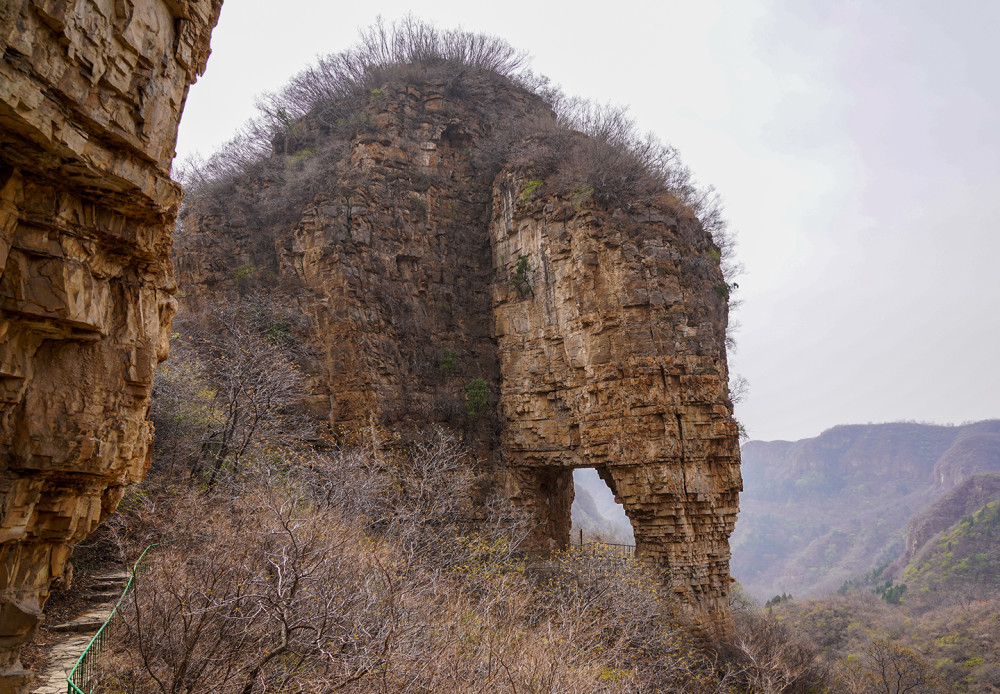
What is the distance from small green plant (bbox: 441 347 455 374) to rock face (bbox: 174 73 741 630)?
0.07 meters

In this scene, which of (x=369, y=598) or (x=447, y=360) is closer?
(x=369, y=598)

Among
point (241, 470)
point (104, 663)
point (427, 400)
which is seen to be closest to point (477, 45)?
point (427, 400)

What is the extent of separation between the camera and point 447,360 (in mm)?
18531

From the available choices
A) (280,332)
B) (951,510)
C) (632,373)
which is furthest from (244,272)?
(951,510)

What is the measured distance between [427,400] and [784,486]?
109368 mm

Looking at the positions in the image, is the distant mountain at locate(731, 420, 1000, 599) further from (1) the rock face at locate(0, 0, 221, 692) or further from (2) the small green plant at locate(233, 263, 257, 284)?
(1) the rock face at locate(0, 0, 221, 692)

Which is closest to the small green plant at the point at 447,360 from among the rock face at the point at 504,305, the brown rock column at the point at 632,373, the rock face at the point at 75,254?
the rock face at the point at 504,305

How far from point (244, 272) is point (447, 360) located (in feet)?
24.4

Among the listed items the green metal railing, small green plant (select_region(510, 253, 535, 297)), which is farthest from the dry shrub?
small green plant (select_region(510, 253, 535, 297))

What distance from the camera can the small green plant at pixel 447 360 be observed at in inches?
729

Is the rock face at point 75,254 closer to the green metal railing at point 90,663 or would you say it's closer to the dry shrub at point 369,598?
the green metal railing at point 90,663

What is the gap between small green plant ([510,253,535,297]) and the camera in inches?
698

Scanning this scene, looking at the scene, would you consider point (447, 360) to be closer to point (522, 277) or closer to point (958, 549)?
point (522, 277)

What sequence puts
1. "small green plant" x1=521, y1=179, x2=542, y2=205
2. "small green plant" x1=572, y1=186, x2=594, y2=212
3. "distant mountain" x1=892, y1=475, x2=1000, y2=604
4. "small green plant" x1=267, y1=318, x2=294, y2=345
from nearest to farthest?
"small green plant" x1=267, y1=318, x2=294, y2=345
"small green plant" x1=572, y1=186, x2=594, y2=212
"small green plant" x1=521, y1=179, x2=542, y2=205
"distant mountain" x1=892, y1=475, x2=1000, y2=604
